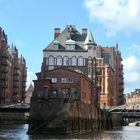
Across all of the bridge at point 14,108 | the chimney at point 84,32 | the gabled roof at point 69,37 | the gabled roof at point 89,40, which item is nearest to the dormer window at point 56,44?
the gabled roof at point 69,37

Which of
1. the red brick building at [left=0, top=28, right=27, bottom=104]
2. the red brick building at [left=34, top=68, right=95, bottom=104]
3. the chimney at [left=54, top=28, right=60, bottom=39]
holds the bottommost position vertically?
the red brick building at [left=34, top=68, right=95, bottom=104]

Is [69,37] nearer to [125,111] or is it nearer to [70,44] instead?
[70,44]

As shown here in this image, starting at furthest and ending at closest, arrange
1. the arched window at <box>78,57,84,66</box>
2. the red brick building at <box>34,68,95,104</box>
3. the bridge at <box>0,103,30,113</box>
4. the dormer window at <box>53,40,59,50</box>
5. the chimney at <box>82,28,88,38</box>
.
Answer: the chimney at <box>82,28,88,38</box> → the arched window at <box>78,57,84,66</box> → the dormer window at <box>53,40,59,50</box> → the bridge at <box>0,103,30,113</box> → the red brick building at <box>34,68,95,104</box>

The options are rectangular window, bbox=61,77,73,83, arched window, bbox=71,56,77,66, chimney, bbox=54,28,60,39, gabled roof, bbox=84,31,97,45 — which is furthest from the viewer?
chimney, bbox=54,28,60,39

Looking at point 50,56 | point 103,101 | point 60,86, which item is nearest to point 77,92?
point 60,86

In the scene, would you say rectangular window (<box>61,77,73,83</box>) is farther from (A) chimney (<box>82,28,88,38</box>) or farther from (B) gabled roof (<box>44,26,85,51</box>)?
(A) chimney (<box>82,28,88,38</box>)

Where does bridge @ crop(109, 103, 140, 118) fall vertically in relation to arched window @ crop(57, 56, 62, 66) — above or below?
below

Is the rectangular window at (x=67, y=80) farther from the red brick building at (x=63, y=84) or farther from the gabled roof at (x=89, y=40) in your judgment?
the gabled roof at (x=89, y=40)

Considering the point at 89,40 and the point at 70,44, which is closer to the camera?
the point at 70,44

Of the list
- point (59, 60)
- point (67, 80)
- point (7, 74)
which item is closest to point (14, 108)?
point (67, 80)

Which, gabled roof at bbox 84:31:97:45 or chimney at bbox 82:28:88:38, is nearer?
gabled roof at bbox 84:31:97:45

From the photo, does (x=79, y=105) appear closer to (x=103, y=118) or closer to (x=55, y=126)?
(x=55, y=126)

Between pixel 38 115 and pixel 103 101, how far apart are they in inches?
4390

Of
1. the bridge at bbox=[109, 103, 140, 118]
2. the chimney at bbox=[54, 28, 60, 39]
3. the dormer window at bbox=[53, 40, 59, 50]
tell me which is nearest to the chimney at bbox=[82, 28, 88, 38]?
the chimney at bbox=[54, 28, 60, 39]
